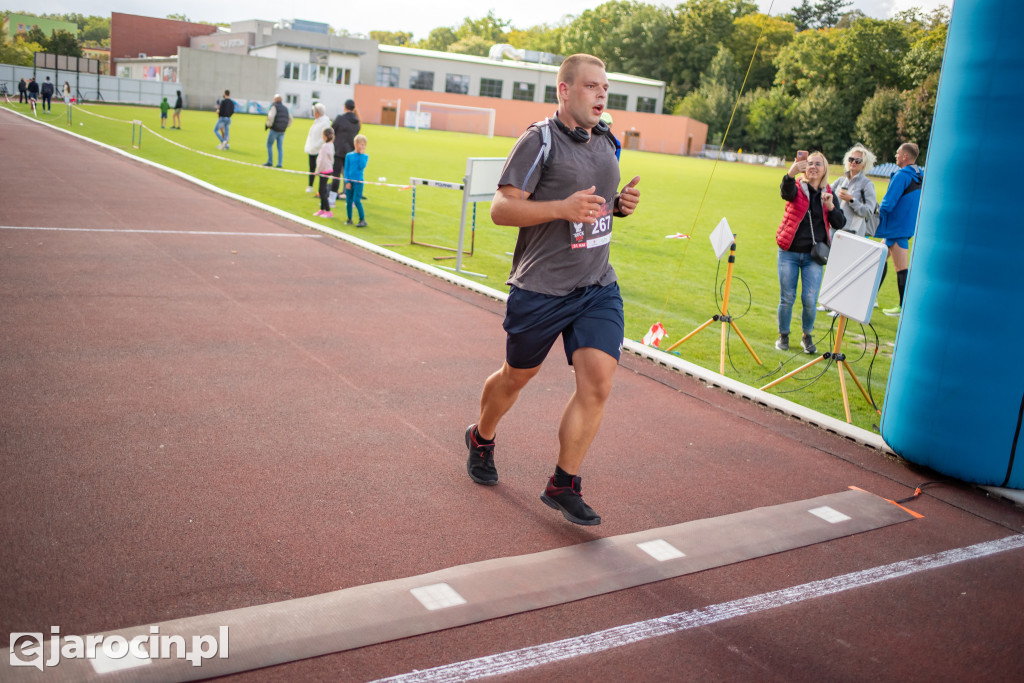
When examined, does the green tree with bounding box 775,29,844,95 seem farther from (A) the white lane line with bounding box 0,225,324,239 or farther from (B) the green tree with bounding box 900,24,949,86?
(A) the white lane line with bounding box 0,225,324,239

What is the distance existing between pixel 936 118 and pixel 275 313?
602 centimetres

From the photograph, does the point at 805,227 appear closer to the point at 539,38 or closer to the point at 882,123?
the point at 882,123

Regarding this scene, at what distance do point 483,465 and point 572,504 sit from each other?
0.71 meters

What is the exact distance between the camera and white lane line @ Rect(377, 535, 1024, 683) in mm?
3152

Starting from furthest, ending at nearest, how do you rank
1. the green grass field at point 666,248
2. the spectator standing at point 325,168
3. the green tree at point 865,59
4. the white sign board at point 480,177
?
the green tree at point 865,59 → the spectator standing at point 325,168 → the white sign board at point 480,177 → the green grass field at point 666,248

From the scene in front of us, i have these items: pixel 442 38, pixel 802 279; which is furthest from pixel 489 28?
pixel 802 279

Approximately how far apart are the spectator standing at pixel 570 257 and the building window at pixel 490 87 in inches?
3609

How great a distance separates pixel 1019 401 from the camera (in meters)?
5.05

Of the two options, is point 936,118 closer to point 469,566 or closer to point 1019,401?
point 1019,401

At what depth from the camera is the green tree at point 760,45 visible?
82.6 meters

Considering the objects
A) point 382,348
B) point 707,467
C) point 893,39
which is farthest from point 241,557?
point 893,39

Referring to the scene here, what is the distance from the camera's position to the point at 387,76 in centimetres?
9075

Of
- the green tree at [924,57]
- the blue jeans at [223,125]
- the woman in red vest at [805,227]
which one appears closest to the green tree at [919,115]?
the green tree at [924,57]

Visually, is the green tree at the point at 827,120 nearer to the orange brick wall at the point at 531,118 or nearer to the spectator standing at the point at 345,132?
the orange brick wall at the point at 531,118
